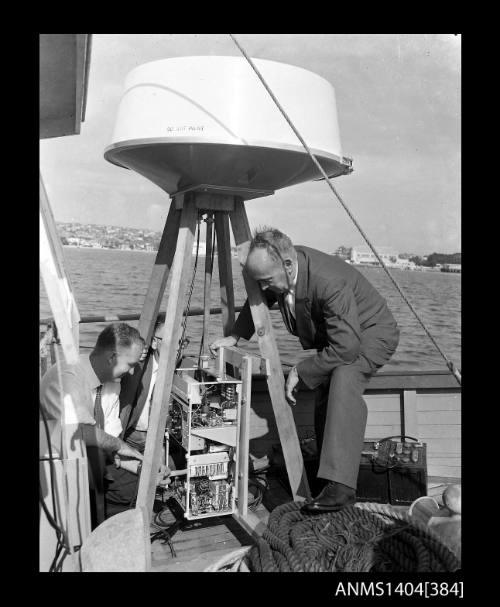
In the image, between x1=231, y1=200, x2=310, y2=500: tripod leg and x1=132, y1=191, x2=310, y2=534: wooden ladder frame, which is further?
x1=231, y1=200, x2=310, y2=500: tripod leg

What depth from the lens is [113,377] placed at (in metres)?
2.58

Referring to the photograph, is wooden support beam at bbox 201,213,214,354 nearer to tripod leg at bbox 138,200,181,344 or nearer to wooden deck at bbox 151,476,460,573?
tripod leg at bbox 138,200,181,344

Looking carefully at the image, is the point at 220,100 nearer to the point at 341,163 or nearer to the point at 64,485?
the point at 341,163

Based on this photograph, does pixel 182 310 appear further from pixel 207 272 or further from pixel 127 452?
pixel 127 452

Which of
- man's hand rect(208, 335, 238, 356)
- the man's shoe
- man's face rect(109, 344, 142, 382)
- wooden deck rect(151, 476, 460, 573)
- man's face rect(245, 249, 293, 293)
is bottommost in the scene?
wooden deck rect(151, 476, 460, 573)

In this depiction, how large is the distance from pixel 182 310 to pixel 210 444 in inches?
24.2

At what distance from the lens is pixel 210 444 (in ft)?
8.63

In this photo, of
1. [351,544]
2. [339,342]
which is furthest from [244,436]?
[351,544]

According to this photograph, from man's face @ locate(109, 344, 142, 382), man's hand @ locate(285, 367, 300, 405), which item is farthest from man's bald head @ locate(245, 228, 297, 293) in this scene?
man's face @ locate(109, 344, 142, 382)

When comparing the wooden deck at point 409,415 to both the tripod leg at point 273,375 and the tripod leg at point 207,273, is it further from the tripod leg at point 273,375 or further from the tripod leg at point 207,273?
the tripod leg at point 273,375

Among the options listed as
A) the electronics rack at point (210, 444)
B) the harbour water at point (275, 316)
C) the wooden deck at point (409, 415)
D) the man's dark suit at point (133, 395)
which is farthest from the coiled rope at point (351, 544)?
the harbour water at point (275, 316)

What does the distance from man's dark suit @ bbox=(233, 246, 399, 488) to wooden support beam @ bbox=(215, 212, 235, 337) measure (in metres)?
0.24

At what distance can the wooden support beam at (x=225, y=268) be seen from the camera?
288cm

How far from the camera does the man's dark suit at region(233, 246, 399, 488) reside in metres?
2.39
